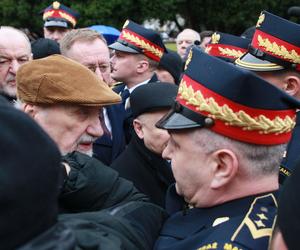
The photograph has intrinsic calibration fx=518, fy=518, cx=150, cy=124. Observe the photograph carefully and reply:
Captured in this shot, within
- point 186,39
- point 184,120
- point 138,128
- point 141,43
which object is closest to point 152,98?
point 138,128

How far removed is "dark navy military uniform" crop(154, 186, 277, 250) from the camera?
1699 mm

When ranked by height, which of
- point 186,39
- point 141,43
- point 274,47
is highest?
point 274,47

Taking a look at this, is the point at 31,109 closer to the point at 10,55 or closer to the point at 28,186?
the point at 28,186

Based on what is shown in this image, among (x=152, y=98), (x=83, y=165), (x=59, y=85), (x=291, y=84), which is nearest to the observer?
(x=83, y=165)

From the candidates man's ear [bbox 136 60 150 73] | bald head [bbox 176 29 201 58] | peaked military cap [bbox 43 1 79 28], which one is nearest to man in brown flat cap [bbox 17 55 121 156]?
man's ear [bbox 136 60 150 73]

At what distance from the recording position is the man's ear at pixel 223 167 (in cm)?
181

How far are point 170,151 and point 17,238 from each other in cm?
98

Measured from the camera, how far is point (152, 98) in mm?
3027

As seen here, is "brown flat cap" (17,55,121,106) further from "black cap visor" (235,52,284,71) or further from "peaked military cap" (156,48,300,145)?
"black cap visor" (235,52,284,71)

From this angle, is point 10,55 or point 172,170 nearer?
point 172,170

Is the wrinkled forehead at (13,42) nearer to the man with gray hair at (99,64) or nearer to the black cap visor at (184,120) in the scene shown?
the man with gray hair at (99,64)

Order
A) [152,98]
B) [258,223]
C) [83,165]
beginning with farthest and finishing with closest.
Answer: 1. [152,98]
2. [83,165]
3. [258,223]

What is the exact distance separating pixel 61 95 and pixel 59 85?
0.14 ft

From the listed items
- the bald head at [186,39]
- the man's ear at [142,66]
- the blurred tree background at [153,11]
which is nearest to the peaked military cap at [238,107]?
the man's ear at [142,66]
